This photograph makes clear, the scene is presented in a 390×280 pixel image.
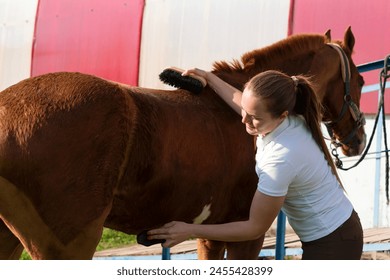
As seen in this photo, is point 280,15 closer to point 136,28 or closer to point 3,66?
point 136,28

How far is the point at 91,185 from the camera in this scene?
3654 mm

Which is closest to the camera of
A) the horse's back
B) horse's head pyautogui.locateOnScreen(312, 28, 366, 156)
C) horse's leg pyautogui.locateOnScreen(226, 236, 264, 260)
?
the horse's back

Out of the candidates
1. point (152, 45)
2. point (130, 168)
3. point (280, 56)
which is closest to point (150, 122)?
point (130, 168)

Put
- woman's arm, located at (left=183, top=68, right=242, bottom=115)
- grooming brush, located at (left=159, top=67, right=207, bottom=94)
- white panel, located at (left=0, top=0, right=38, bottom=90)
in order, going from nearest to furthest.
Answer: woman's arm, located at (left=183, top=68, right=242, bottom=115)
grooming brush, located at (left=159, top=67, right=207, bottom=94)
white panel, located at (left=0, top=0, right=38, bottom=90)

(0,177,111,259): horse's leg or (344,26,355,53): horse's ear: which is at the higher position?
(344,26,355,53): horse's ear

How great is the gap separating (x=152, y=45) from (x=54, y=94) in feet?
A: 28.9

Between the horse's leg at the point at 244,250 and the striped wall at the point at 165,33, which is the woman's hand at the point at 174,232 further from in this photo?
the striped wall at the point at 165,33

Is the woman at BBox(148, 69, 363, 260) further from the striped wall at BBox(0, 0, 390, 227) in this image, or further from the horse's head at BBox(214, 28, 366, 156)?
the striped wall at BBox(0, 0, 390, 227)

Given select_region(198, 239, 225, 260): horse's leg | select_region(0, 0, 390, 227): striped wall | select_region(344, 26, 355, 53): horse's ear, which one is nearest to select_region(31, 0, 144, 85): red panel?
select_region(0, 0, 390, 227): striped wall

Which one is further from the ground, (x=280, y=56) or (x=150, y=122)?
(x=280, y=56)

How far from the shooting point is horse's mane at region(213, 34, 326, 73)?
5.02 meters

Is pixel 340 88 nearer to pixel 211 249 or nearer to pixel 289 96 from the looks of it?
pixel 211 249

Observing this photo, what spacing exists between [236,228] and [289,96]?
665 mm

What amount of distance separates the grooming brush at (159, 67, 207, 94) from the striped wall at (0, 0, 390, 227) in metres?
4.93
